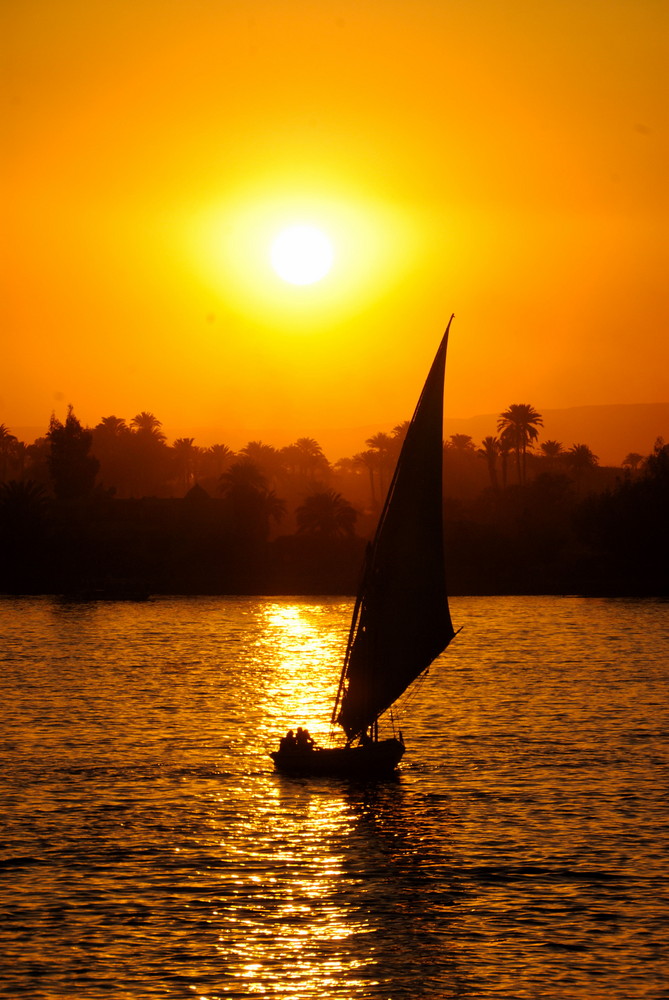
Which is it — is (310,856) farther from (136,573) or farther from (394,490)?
(136,573)

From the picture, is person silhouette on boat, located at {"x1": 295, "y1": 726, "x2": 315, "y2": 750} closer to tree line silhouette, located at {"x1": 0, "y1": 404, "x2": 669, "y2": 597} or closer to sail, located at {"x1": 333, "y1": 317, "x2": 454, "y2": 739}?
sail, located at {"x1": 333, "y1": 317, "x2": 454, "y2": 739}

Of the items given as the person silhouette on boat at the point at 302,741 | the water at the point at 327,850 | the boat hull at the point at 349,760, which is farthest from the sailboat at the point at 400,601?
the water at the point at 327,850

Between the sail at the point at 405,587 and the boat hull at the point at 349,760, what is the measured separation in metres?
1.22

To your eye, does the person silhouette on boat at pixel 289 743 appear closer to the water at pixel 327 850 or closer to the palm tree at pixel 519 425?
the water at pixel 327 850

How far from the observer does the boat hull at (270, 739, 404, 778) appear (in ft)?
134

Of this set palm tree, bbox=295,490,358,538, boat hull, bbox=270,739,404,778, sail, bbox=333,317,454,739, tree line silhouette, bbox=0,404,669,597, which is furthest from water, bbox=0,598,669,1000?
palm tree, bbox=295,490,358,538

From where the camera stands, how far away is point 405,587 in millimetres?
41469

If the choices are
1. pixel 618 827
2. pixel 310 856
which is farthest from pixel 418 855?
pixel 618 827

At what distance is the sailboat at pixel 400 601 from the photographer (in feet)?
135

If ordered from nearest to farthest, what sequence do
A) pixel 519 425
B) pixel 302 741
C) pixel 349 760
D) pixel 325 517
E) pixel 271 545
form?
pixel 349 760 → pixel 302 741 → pixel 325 517 → pixel 271 545 → pixel 519 425

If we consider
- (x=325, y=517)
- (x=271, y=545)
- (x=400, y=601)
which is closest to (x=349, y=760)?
(x=400, y=601)

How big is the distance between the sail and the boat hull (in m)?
1.22

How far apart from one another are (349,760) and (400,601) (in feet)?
16.2

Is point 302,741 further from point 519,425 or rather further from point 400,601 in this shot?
point 519,425
